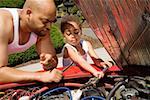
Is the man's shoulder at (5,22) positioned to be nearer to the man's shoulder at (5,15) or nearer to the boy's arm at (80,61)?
the man's shoulder at (5,15)

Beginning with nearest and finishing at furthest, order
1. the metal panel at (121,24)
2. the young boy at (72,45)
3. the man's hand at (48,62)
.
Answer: the metal panel at (121,24)
the man's hand at (48,62)
the young boy at (72,45)

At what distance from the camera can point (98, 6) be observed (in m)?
1.53

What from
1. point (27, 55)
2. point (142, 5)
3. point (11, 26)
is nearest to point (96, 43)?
point (27, 55)

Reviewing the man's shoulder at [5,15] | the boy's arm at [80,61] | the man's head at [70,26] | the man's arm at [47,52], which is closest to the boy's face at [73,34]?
the man's head at [70,26]

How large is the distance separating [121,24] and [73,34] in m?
1.36

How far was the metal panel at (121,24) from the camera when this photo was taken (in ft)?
4.83

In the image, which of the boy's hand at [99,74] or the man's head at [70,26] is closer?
the boy's hand at [99,74]

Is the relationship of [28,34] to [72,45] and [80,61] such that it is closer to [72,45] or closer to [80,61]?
[80,61]

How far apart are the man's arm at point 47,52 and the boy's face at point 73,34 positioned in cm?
46

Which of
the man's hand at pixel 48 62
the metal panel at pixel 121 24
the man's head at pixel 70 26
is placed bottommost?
the man's hand at pixel 48 62

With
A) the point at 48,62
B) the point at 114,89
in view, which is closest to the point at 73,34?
the point at 48,62

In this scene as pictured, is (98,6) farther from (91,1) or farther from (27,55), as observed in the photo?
(27,55)

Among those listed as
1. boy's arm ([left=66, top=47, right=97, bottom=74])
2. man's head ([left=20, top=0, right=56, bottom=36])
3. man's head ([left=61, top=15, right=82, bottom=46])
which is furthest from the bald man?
man's head ([left=61, top=15, right=82, bottom=46])

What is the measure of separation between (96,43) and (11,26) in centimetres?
675
